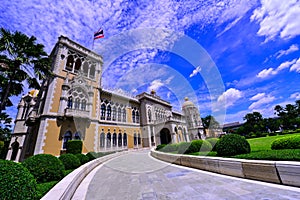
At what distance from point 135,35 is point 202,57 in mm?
5357

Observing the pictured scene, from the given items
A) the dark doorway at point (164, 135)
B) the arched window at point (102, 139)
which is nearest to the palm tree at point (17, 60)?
the arched window at point (102, 139)

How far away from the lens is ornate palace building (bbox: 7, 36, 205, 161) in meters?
14.9

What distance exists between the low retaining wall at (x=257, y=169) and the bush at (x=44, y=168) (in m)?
6.12

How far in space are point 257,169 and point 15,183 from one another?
591 cm

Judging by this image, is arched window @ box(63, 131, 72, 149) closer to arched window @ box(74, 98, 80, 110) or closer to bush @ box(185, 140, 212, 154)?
arched window @ box(74, 98, 80, 110)

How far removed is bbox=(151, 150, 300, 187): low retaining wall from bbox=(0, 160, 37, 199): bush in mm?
5553

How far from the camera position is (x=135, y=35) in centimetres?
997

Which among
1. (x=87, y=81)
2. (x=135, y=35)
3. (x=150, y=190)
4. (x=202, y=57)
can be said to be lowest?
(x=150, y=190)

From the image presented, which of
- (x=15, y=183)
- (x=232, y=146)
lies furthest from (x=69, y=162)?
(x=232, y=146)

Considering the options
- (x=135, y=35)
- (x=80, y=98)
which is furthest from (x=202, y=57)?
(x=80, y=98)

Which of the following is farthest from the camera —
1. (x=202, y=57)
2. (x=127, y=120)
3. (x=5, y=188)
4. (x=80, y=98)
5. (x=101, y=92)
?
(x=127, y=120)

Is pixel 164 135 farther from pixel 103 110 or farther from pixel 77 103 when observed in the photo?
pixel 77 103

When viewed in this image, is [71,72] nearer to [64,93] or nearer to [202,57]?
[64,93]

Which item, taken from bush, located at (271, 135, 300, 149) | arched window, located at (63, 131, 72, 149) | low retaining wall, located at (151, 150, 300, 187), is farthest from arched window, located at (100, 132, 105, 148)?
bush, located at (271, 135, 300, 149)
